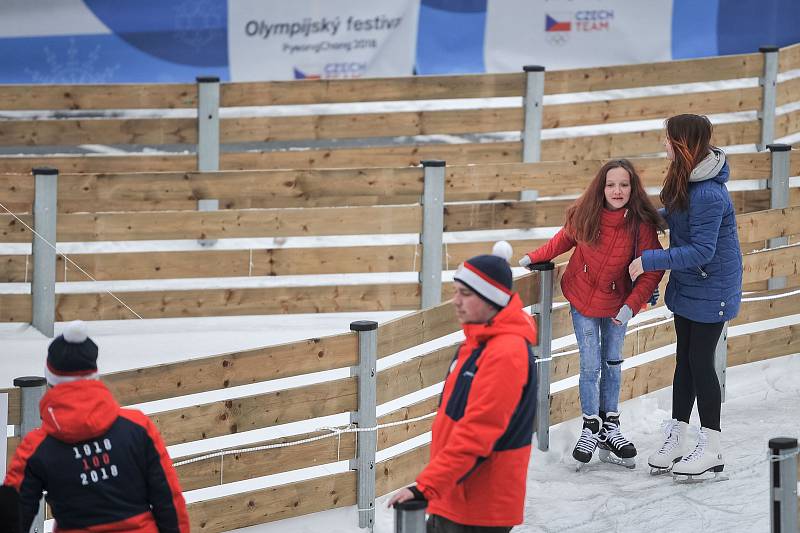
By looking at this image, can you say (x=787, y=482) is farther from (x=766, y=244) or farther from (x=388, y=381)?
(x=766, y=244)

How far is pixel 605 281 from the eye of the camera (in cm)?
600

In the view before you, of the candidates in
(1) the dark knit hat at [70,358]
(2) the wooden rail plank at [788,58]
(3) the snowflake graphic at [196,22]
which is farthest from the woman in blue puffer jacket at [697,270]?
(3) the snowflake graphic at [196,22]

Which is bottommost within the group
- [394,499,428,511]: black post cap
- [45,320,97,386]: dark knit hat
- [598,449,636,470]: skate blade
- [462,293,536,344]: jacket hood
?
[598,449,636,470]: skate blade

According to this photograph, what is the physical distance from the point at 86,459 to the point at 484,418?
1172 millimetres

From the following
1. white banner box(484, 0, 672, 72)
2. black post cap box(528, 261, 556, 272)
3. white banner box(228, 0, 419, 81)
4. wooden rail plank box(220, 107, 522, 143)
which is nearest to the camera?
black post cap box(528, 261, 556, 272)

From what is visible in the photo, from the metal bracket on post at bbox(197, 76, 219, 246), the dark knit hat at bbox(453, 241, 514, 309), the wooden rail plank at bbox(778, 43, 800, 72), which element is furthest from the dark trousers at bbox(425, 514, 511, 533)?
the wooden rail plank at bbox(778, 43, 800, 72)

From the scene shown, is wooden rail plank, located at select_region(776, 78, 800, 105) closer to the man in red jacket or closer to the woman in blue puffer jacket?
the woman in blue puffer jacket

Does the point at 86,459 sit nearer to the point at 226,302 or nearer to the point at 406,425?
the point at 406,425

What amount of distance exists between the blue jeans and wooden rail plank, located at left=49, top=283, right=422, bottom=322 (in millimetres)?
2594

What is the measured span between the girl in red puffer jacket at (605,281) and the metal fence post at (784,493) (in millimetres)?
1704

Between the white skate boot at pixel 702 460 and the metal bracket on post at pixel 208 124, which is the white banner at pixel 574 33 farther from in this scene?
the white skate boot at pixel 702 460

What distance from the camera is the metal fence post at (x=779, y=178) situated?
8.51m

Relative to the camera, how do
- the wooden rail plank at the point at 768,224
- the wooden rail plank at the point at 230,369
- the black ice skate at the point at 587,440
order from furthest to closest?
the wooden rail plank at the point at 768,224 < the black ice skate at the point at 587,440 < the wooden rail plank at the point at 230,369

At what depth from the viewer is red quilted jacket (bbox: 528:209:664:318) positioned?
5.93 meters
